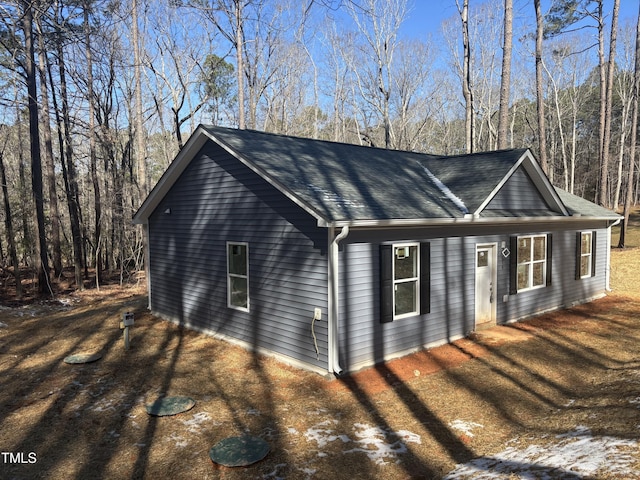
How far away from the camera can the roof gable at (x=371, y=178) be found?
8.05 metres

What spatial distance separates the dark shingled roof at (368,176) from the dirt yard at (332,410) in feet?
9.96

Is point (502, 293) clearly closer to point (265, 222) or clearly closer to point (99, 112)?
point (265, 222)

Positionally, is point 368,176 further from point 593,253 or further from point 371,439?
point 593,253

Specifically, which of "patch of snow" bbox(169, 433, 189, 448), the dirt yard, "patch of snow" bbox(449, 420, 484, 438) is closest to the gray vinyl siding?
the dirt yard

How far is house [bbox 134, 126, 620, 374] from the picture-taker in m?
7.87

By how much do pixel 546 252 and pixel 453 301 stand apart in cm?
441

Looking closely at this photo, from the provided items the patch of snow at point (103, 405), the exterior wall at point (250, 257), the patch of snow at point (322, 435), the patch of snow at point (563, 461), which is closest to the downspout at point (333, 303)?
the exterior wall at point (250, 257)

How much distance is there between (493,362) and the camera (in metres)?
8.65

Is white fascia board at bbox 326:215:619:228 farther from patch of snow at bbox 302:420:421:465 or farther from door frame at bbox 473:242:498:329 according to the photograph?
patch of snow at bbox 302:420:421:465

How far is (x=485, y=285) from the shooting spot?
35.1 ft

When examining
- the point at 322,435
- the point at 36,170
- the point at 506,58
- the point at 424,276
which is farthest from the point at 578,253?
the point at 36,170

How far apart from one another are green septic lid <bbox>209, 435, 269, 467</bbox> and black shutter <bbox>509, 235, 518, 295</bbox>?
8.08 meters

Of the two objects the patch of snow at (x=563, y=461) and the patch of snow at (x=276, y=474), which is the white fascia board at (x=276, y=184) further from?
the patch of snow at (x=563, y=461)

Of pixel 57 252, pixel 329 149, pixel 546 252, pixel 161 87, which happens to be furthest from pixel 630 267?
pixel 161 87
